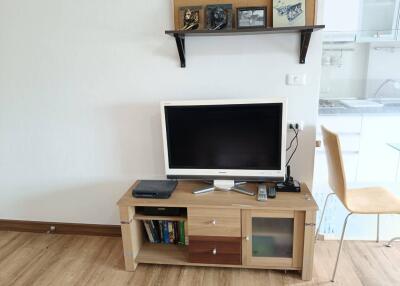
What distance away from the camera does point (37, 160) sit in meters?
2.54

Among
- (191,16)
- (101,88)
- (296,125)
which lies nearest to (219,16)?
(191,16)

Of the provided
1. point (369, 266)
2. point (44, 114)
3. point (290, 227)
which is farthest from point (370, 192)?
point (44, 114)

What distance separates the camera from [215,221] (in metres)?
1.96

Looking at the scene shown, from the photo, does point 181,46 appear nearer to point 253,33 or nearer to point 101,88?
point 253,33

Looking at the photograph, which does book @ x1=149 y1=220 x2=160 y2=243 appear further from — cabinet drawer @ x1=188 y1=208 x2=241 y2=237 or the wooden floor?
cabinet drawer @ x1=188 y1=208 x2=241 y2=237

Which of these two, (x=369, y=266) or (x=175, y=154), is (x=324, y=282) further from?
(x=175, y=154)

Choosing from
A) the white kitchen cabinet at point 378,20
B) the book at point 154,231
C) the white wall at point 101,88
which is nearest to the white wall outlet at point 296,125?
the white wall at point 101,88

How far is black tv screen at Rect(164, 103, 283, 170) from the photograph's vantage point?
200 centimetres

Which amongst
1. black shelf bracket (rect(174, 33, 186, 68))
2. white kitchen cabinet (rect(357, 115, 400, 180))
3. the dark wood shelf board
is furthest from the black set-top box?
white kitchen cabinet (rect(357, 115, 400, 180))

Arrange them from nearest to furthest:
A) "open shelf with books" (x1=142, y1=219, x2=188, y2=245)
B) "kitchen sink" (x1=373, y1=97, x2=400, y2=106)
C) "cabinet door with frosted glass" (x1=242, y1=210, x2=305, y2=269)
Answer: "cabinet door with frosted glass" (x1=242, y1=210, x2=305, y2=269), "open shelf with books" (x1=142, y1=219, x2=188, y2=245), "kitchen sink" (x1=373, y1=97, x2=400, y2=106)

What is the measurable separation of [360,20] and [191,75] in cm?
215

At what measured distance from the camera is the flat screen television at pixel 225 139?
199 centimetres

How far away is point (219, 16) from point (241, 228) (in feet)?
4.36

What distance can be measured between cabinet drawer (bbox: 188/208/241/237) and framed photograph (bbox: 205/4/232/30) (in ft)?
3.74
